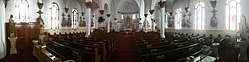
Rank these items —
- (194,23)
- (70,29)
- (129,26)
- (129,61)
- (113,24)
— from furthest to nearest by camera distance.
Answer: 1. (129,26)
2. (113,24)
3. (70,29)
4. (194,23)
5. (129,61)

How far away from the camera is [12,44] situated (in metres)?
11.5

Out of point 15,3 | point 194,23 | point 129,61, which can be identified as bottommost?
point 129,61

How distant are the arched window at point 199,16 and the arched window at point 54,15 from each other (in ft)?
48.9

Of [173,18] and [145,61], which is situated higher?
[173,18]

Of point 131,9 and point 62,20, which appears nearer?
point 62,20

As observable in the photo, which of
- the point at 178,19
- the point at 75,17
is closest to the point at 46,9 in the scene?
the point at 75,17

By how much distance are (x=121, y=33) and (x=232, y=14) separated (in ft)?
42.4

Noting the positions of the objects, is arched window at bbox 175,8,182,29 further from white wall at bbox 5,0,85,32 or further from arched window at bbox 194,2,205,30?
white wall at bbox 5,0,85,32

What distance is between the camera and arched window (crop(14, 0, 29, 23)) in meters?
21.7

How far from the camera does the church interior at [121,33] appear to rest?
758 cm

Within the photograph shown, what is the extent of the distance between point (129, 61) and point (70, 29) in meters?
20.7

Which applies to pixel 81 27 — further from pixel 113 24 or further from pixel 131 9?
pixel 131 9

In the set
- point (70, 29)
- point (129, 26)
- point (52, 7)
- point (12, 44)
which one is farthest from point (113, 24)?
point (12, 44)

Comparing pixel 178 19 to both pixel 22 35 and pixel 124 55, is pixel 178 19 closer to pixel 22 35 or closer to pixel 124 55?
pixel 124 55
